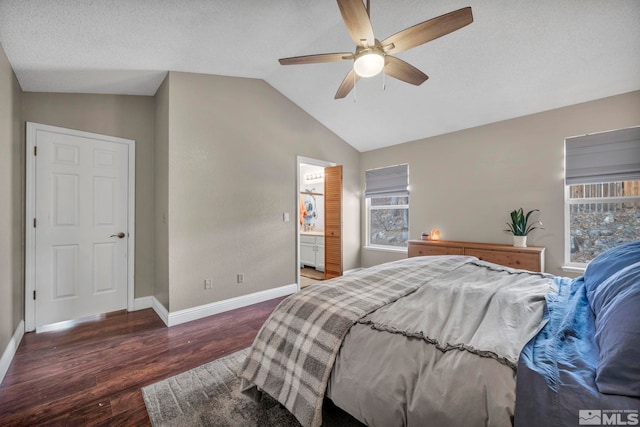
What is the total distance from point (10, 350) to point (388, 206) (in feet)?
15.5

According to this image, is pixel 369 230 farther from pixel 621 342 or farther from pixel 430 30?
pixel 621 342

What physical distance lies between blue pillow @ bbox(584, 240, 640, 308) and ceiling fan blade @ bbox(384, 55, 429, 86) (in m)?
1.58

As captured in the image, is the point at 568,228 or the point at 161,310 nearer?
the point at 161,310

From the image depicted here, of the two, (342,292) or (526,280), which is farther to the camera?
(526,280)

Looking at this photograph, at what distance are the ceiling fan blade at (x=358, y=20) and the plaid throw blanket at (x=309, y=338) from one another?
1.55 meters

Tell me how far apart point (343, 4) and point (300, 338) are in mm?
1784

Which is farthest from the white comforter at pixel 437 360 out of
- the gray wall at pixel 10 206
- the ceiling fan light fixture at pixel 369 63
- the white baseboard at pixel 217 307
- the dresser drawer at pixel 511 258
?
the gray wall at pixel 10 206

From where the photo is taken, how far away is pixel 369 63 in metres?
1.78

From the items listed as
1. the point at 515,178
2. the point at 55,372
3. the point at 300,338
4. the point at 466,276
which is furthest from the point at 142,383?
the point at 515,178

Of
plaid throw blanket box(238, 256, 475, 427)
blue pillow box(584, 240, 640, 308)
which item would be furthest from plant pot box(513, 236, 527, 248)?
plaid throw blanket box(238, 256, 475, 427)

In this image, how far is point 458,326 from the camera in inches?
44.9

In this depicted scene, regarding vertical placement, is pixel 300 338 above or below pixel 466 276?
below

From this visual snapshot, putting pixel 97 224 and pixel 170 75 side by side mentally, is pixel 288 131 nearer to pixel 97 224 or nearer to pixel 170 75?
pixel 170 75

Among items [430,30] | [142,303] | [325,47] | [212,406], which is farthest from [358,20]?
[142,303]
